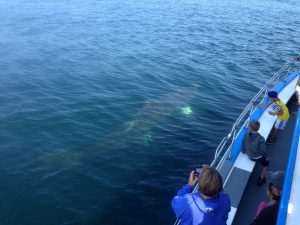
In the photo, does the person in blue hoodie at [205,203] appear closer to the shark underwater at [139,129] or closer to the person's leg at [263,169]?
the person's leg at [263,169]

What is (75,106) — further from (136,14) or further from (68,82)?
(136,14)

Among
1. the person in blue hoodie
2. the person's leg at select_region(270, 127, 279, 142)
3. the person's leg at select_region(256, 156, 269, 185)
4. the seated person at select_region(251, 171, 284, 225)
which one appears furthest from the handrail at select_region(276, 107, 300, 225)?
the person's leg at select_region(270, 127, 279, 142)

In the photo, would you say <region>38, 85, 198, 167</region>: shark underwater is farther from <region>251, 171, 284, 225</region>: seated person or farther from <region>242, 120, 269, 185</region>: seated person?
<region>251, 171, 284, 225</region>: seated person

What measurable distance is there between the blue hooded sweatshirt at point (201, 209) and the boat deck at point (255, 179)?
8.51 feet

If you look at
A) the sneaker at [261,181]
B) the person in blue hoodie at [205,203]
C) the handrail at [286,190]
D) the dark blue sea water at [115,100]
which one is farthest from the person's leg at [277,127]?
the person in blue hoodie at [205,203]

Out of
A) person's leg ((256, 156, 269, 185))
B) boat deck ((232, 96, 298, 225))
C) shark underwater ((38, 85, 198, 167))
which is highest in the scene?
person's leg ((256, 156, 269, 185))

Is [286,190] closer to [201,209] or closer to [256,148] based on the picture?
[201,209]

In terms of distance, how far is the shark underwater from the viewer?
48.2ft

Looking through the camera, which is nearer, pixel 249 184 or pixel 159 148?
pixel 249 184

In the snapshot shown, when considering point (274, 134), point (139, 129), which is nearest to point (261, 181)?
point (274, 134)

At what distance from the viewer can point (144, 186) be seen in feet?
43.7

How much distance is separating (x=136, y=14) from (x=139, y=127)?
2562cm

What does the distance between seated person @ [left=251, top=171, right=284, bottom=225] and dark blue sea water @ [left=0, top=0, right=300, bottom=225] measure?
5.09m

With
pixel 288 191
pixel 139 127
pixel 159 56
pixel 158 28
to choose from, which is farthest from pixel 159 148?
pixel 158 28
